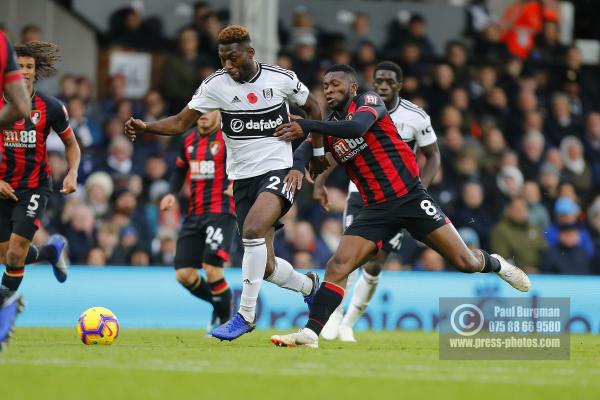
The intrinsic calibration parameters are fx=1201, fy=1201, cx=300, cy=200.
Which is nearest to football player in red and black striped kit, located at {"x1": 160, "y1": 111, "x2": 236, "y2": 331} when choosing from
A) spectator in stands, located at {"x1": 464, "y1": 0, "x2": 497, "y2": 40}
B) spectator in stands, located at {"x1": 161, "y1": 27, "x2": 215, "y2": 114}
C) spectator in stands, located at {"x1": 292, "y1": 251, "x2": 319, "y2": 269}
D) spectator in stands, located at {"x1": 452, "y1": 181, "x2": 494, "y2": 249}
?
→ spectator in stands, located at {"x1": 292, "y1": 251, "x2": 319, "y2": 269}

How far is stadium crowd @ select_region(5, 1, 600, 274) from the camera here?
16.2 metres

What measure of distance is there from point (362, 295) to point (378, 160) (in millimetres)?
2937

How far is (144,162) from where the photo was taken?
1712cm

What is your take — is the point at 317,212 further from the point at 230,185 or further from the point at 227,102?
the point at 227,102

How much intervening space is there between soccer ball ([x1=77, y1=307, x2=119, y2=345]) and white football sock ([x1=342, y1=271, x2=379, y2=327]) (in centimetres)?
324

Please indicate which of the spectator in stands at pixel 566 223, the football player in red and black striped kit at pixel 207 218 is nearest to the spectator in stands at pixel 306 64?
the spectator in stands at pixel 566 223

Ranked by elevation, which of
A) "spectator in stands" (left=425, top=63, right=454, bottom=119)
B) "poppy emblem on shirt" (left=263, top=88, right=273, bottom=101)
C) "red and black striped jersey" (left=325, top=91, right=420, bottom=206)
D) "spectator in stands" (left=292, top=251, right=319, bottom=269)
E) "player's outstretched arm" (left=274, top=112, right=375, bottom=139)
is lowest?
"spectator in stands" (left=292, top=251, right=319, bottom=269)

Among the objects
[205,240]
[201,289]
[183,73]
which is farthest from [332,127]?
[183,73]

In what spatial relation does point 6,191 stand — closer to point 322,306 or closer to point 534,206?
point 322,306

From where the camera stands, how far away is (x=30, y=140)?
11.1m

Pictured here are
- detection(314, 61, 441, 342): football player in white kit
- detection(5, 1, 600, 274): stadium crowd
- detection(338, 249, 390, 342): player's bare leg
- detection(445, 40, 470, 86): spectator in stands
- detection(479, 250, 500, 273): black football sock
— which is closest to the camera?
detection(479, 250, 500, 273): black football sock

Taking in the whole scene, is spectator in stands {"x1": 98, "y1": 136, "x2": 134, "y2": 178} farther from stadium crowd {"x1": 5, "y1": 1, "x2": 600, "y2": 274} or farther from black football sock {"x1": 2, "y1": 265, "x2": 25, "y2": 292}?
black football sock {"x1": 2, "y1": 265, "x2": 25, "y2": 292}

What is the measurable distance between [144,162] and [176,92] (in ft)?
5.59

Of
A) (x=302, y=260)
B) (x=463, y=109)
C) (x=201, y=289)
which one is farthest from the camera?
(x=463, y=109)
